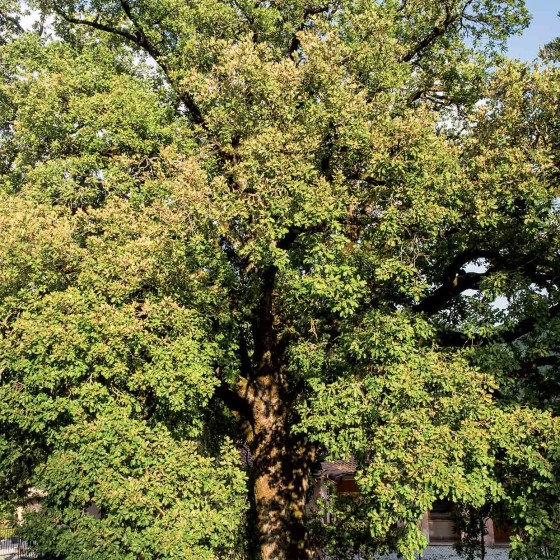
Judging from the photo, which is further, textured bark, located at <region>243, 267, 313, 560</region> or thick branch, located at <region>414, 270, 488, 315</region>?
textured bark, located at <region>243, 267, 313, 560</region>

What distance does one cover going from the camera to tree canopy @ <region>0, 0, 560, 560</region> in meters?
11.3

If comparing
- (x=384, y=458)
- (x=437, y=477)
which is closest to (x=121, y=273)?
(x=384, y=458)

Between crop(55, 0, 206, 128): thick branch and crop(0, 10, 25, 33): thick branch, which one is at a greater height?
crop(0, 10, 25, 33): thick branch

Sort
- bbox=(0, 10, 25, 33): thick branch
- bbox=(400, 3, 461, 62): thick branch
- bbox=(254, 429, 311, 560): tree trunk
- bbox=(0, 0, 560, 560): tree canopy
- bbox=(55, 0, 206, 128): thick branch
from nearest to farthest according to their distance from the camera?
bbox=(0, 0, 560, 560): tree canopy < bbox=(254, 429, 311, 560): tree trunk < bbox=(55, 0, 206, 128): thick branch < bbox=(400, 3, 461, 62): thick branch < bbox=(0, 10, 25, 33): thick branch

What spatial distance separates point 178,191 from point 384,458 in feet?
22.0

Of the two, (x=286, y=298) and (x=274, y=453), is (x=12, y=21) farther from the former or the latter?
(x=274, y=453)

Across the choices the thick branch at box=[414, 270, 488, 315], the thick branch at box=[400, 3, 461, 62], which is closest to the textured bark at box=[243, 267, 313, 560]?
the thick branch at box=[414, 270, 488, 315]

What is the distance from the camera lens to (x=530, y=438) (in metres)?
11.1

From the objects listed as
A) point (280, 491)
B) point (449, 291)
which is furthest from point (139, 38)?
point (280, 491)

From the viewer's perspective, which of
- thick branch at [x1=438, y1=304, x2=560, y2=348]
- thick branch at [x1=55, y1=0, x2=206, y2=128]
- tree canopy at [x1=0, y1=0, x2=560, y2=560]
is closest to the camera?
tree canopy at [x1=0, y1=0, x2=560, y2=560]

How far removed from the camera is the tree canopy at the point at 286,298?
11320mm

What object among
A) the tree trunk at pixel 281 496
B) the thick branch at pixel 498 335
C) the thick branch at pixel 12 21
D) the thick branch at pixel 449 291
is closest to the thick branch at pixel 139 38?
the thick branch at pixel 12 21

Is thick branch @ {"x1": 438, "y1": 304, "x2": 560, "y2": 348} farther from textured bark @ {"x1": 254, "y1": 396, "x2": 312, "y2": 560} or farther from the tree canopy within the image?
textured bark @ {"x1": 254, "y1": 396, "x2": 312, "y2": 560}

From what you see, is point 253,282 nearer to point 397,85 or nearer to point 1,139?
point 397,85
